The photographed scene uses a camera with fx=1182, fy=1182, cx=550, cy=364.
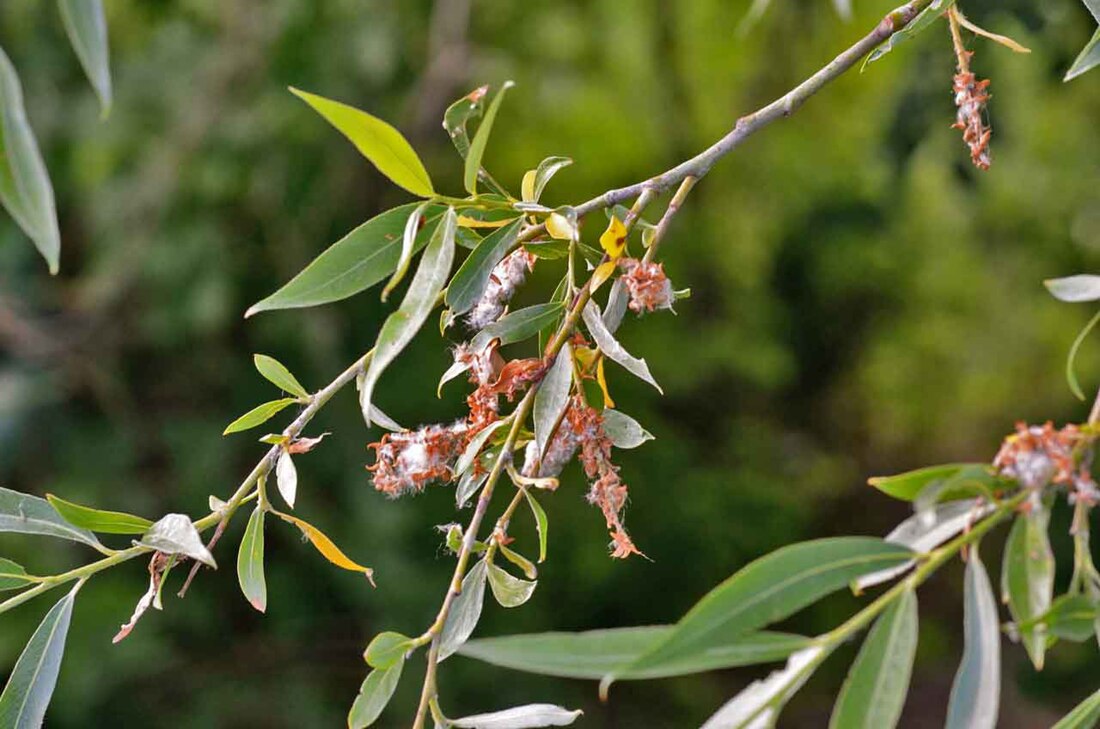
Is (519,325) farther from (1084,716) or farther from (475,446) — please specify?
(1084,716)

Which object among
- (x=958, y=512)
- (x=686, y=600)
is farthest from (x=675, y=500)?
(x=958, y=512)

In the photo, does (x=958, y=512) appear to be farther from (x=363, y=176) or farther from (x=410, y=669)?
(x=363, y=176)

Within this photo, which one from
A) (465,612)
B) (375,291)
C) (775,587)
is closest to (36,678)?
(465,612)

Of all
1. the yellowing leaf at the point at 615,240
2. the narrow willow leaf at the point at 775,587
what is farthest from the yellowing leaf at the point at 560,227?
the narrow willow leaf at the point at 775,587

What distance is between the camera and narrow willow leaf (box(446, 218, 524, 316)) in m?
0.38

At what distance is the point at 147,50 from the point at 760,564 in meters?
1.60

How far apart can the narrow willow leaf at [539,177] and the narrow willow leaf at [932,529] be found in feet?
0.56

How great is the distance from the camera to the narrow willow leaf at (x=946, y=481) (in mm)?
313

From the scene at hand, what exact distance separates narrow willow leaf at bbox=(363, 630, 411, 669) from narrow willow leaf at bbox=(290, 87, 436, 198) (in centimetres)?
14

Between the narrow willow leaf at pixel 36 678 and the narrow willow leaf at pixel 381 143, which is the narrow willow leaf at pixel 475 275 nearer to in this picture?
the narrow willow leaf at pixel 381 143

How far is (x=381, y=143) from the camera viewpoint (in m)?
0.36

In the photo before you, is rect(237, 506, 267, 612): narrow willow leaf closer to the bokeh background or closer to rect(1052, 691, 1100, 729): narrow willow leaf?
rect(1052, 691, 1100, 729): narrow willow leaf

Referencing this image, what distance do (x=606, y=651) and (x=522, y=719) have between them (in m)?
0.09

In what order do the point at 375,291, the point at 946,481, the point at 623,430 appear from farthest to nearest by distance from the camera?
the point at 375,291 < the point at 623,430 < the point at 946,481
